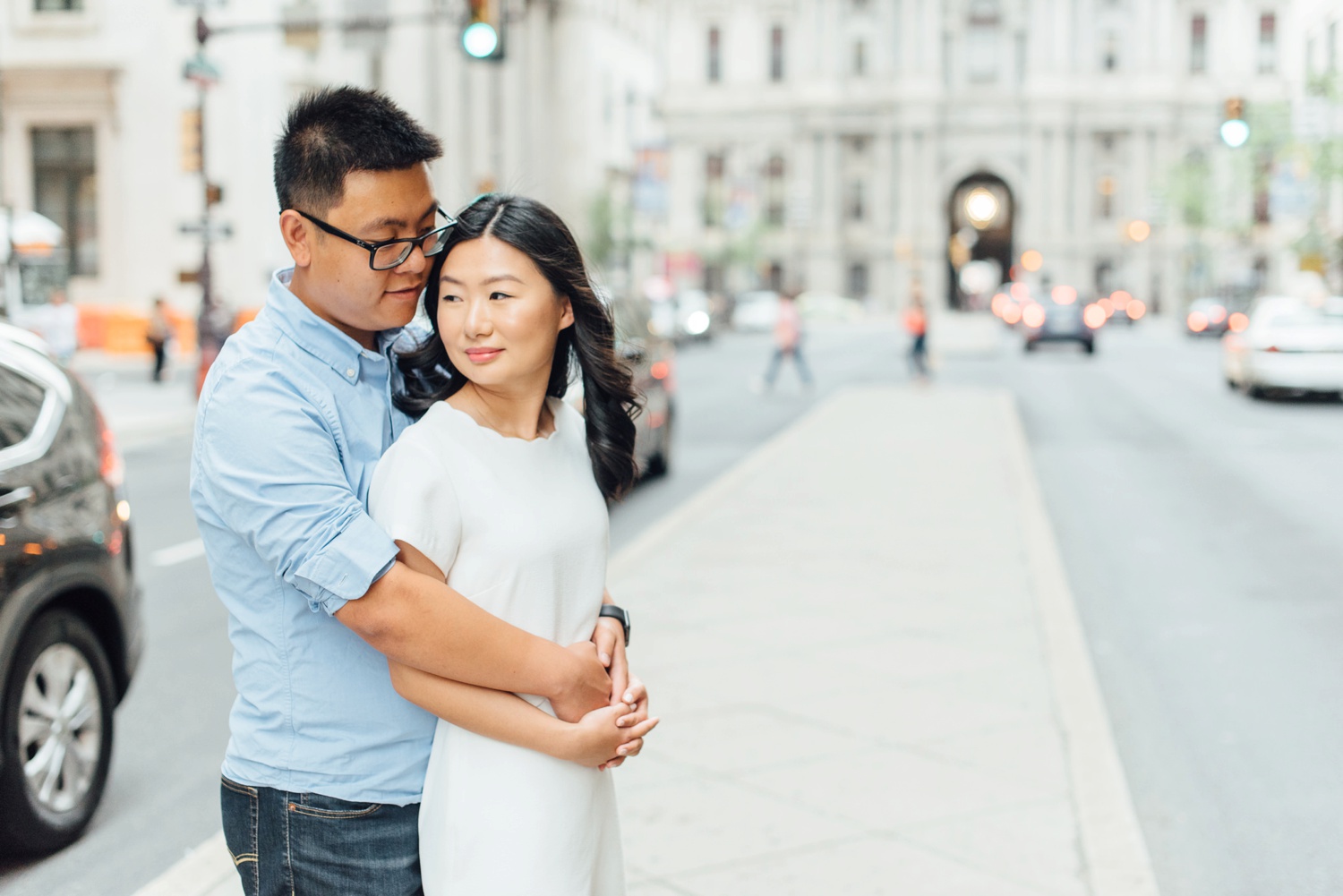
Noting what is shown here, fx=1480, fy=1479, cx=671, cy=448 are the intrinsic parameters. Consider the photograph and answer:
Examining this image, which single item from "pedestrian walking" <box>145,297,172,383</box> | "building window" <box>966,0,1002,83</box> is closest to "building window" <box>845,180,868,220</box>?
"building window" <box>966,0,1002,83</box>

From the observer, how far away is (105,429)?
17.9 ft

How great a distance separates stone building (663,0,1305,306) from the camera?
3514 inches

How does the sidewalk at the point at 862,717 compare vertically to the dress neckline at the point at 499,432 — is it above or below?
below

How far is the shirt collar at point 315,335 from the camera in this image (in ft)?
7.55

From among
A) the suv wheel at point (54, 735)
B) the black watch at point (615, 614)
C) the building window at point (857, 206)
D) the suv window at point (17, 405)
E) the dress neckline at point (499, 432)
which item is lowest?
the suv wheel at point (54, 735)

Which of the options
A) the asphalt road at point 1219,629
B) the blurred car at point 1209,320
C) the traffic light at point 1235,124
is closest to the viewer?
the asphalt road at point 1219,629

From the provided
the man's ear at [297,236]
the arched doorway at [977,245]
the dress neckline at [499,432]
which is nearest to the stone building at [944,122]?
the arched doorway at [977,245]

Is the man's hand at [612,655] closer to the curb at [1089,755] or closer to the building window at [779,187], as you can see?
the curb at [1089,755]

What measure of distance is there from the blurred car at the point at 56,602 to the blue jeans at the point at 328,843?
8.21ft

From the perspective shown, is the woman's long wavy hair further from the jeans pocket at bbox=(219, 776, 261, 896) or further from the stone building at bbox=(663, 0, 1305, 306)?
the stone building at bbox=(663, 0, 1305, 306)

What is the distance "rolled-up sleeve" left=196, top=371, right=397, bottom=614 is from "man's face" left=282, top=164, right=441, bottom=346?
0.59 feet

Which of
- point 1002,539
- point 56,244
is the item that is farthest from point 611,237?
point 1002,539

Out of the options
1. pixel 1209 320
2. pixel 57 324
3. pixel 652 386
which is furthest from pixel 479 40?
pixel 1209 320

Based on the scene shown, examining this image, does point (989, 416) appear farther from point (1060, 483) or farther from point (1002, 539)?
point (1002, 539)
